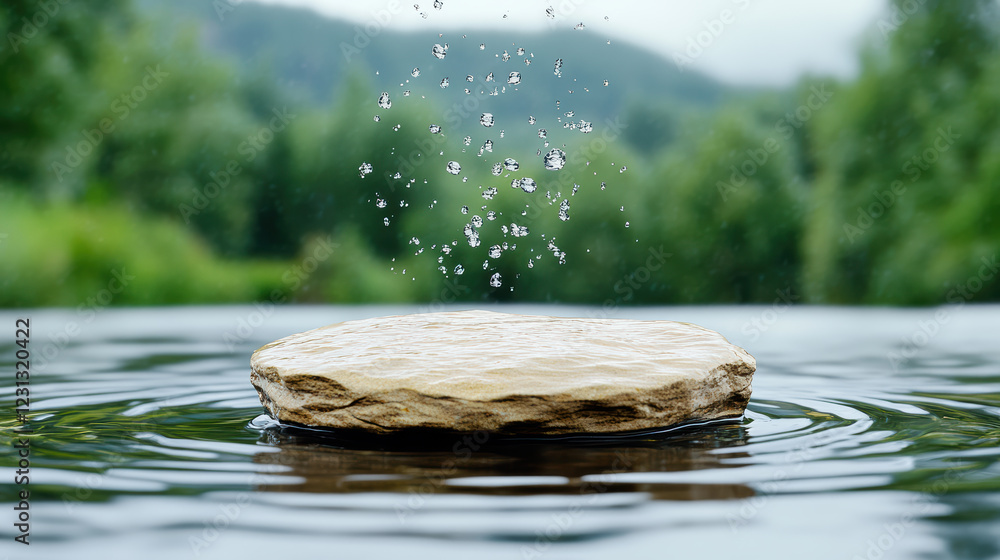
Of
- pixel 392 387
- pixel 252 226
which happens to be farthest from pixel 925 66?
pixel 392 387

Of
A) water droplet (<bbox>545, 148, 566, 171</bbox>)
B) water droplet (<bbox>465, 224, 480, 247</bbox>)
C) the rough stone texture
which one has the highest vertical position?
water droplet (<bbox>545, 148, 566, 171</bbox>)

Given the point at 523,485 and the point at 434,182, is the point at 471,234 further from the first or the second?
the point at 434,182

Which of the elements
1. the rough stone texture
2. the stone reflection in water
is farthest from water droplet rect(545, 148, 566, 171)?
the stone reflection in water

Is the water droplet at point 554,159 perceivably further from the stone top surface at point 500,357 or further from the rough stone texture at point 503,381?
the rough stone texture at point 503,381

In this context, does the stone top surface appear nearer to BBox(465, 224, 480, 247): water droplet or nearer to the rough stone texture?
the rough stone texture

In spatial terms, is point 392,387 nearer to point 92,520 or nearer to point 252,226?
point 92,520
